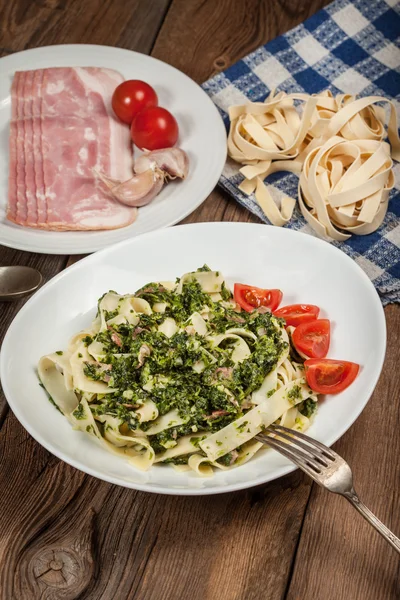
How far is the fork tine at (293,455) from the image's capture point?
83.3 inches

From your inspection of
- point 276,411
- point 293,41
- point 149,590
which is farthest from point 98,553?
point 293,41

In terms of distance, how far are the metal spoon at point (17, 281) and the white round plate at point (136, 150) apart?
4.5 inches

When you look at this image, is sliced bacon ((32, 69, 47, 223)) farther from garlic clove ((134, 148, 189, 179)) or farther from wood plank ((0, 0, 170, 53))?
wood plank ((0, 0, 170, 53))

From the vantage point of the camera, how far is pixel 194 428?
2.35 meters

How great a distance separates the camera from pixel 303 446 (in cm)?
219

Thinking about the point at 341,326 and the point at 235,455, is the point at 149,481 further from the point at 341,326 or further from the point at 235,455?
the point at 341,326

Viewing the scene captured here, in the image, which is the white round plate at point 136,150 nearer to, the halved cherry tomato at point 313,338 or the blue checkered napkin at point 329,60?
the blue checkered napkin at point 329,60

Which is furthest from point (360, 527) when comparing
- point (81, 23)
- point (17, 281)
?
point (81, 23)

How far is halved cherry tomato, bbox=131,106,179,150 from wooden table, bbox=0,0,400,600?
4.98ft

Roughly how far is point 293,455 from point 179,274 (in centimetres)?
105

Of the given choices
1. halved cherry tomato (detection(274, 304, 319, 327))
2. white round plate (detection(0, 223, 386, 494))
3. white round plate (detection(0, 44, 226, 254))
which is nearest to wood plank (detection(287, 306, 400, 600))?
white round plate (detection(0, 223, 386, 494))

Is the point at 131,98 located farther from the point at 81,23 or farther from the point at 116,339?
the point at 116,339

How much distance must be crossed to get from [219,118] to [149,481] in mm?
2088

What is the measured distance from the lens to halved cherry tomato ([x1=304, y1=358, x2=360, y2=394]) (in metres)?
2.48
